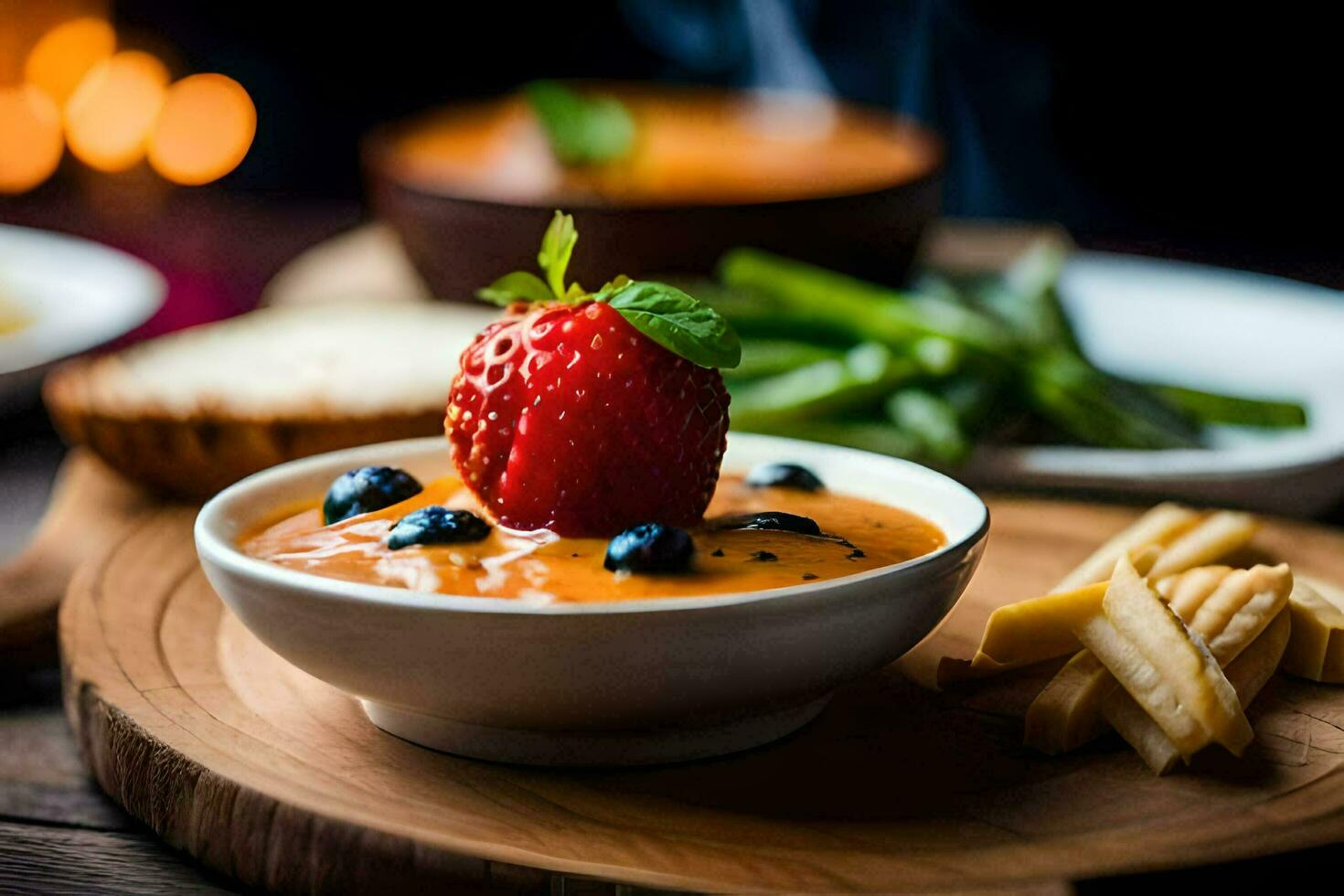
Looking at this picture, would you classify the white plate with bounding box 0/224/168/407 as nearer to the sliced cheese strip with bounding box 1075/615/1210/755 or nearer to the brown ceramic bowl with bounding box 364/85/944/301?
the brown ceramic bowl with bounding box 364/85/944/301

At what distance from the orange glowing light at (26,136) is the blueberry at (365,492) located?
21.0ft

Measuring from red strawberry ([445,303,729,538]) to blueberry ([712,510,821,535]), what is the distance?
0.07 m

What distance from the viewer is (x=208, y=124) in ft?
24.3

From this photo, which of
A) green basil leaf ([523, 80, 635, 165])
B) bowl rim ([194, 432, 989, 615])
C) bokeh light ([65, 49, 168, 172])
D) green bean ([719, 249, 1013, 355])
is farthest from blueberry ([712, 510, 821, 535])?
bokeh light ([65, 49, 168, 172])

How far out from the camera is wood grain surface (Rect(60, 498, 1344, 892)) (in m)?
1.42

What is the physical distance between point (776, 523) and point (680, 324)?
0.27 meters

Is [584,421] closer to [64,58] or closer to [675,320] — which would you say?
[675,320]

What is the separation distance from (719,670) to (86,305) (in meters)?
3.15

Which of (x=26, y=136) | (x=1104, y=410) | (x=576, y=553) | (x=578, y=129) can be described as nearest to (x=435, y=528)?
(x=576, y=553)

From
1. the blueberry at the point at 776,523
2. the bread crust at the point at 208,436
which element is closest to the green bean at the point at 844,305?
the bread crust at the point at 208,436

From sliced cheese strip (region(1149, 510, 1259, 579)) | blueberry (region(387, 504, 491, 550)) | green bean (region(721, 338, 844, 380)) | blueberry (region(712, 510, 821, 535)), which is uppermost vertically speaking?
blueberry (region(387, 504, 491, 550))

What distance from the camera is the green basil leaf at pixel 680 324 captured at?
1.68m

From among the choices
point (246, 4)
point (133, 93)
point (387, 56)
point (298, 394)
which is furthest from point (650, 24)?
point (298, 394)

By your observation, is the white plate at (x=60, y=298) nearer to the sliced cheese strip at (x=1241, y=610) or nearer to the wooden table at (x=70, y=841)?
the wooden table at (x=70, y=841)
